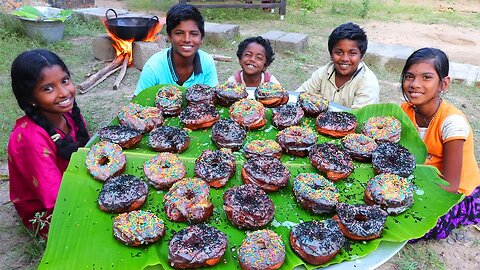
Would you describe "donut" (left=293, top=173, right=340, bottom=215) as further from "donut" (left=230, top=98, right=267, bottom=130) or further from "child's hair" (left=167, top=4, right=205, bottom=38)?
"child's hair" (left=167, top=4, right=205, bottom=38)

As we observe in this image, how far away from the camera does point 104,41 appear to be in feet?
30.1

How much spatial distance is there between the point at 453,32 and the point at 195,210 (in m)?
13.5

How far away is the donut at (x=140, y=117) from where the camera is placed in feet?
11.0

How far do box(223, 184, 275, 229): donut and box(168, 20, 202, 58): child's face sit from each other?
2634 millimetres

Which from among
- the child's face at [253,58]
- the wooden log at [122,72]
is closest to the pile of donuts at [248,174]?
the child's face at [253,58]

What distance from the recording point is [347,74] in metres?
4.77

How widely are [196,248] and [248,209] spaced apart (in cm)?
41

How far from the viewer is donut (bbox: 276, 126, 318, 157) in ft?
10.3

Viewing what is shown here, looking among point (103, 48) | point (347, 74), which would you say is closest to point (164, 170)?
point (347, 74)

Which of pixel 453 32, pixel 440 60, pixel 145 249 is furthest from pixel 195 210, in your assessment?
pixel 453 32

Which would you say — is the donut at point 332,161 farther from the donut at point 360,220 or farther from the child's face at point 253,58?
the child's face at point 253,58

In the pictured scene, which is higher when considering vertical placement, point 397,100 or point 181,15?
point 181,15

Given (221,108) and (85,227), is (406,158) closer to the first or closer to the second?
(221,108)

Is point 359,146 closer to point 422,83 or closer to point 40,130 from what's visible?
point 422,83
